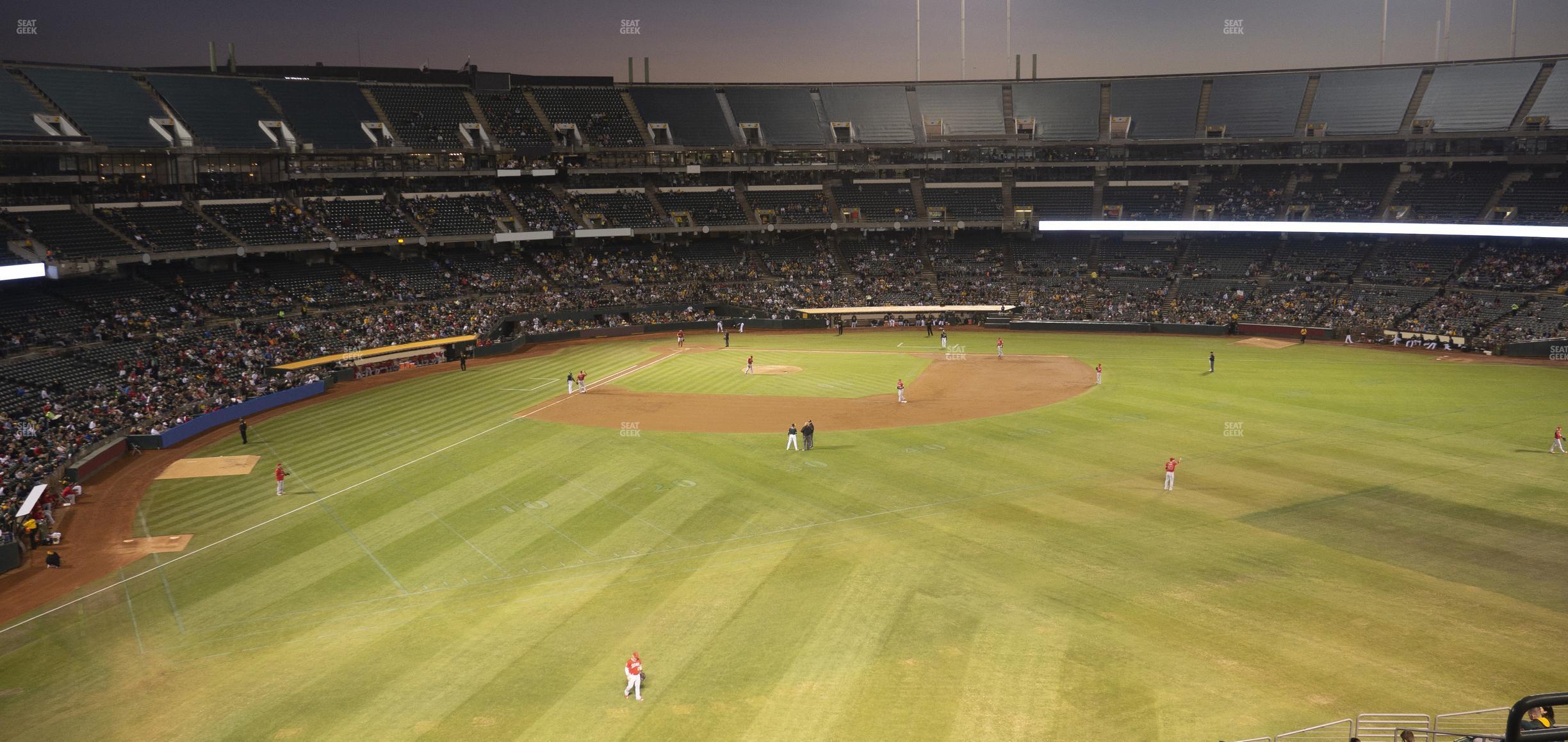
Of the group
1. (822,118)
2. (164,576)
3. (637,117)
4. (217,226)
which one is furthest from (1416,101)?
(217,226)

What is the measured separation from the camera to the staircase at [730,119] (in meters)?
82.7

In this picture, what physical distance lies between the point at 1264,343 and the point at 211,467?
61.0m

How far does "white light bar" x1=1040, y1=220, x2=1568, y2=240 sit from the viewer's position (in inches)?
2427

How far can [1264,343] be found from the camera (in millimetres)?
61594

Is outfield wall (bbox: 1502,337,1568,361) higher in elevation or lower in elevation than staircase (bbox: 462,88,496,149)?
lower

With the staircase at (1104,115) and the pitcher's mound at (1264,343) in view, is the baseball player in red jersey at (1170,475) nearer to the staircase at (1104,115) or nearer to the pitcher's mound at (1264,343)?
the pitcher's mound at (1264,343)

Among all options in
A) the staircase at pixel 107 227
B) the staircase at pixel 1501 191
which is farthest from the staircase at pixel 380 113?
the staircase at pixel 1501 191

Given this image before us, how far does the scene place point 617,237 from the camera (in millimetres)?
79562

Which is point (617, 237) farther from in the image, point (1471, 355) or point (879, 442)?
point (1471, 355)

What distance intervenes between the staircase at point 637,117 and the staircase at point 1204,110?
4685 centimetres

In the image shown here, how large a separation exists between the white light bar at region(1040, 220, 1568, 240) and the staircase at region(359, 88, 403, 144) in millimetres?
53765

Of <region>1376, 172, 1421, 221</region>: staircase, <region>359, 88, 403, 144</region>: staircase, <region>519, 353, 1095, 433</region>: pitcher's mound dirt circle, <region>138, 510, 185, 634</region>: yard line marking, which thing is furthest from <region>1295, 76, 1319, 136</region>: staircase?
<region>138, 510, 185, 634</region>: yard line marking

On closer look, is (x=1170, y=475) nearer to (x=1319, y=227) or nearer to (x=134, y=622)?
(x=134, y=622)

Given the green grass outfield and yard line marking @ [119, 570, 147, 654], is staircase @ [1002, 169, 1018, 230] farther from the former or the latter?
yard line marking @ [119, 570, 147, 654]
